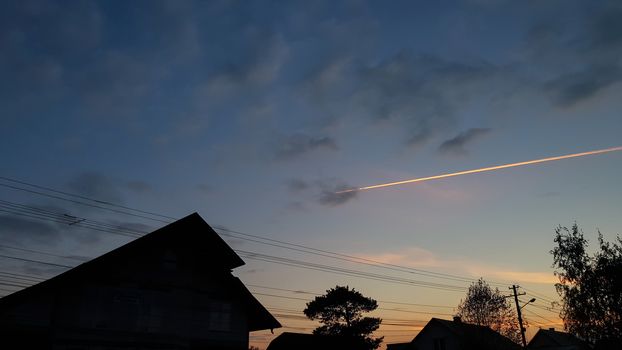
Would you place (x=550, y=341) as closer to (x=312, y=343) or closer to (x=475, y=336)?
(x=475, y=336)

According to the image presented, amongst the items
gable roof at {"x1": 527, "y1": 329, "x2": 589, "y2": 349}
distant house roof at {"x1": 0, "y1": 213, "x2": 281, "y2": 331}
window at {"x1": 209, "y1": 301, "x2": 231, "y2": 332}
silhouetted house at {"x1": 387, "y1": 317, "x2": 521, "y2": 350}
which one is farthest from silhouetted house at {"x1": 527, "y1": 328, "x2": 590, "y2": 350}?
window at {"x1": 209, "y1": 301, "x2": 231, "y2": 332}

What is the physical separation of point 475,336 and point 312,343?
752 inches

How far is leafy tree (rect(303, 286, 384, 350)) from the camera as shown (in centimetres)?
6094

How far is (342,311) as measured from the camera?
62438mm

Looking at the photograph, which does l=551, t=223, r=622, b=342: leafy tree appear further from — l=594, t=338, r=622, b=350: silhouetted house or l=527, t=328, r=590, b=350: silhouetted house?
l=527, t=328, r=590, b=350: silhouetted house

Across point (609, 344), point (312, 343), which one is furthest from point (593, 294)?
point (312, 343)

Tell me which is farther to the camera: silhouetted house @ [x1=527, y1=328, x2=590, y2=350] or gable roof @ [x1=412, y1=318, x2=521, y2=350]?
silhouetted house @ [x1=527, y1=328, x2=590, y2=350]

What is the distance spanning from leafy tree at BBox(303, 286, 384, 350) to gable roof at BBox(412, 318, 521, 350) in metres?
7.17

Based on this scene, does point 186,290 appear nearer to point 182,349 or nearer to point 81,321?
point 182,349

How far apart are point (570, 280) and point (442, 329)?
864 inches

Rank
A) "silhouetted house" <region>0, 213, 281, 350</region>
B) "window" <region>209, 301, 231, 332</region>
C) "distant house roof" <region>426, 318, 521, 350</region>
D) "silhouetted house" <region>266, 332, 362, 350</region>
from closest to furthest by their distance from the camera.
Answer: "silhouetted house" <region>0, 213, 281, 350</region>
"window" <region>209, 301, 231, 332</region>
"silhouetted house" <region>266, 332, 362, 350</region>
"distant house roof" <region>426, 318, 521, 350</region>

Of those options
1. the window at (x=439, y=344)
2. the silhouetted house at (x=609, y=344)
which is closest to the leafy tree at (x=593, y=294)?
the silhouetted house at (x=609, y=344)

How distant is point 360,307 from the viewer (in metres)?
62.4

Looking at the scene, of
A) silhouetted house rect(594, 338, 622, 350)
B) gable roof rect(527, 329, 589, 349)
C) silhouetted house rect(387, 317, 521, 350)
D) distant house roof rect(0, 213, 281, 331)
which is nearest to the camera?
distant house roof rect(0, 213, 281, 331)
